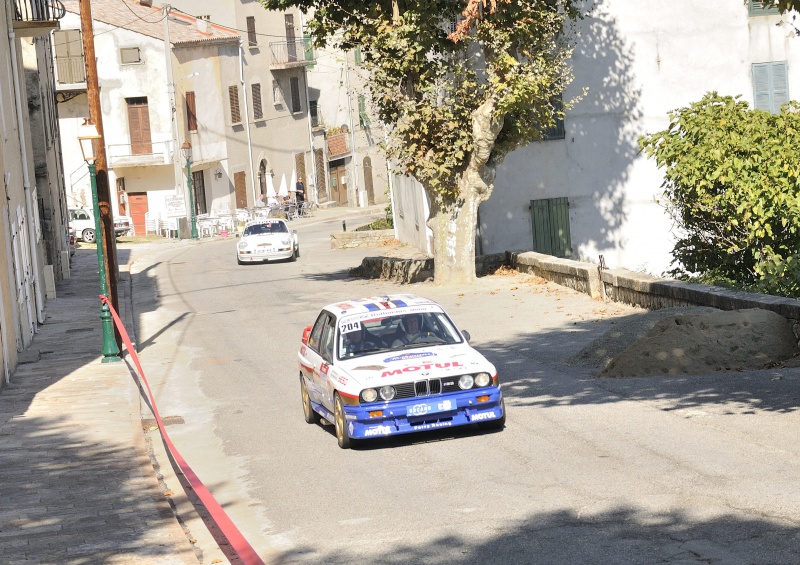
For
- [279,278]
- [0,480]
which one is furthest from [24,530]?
[279,278]

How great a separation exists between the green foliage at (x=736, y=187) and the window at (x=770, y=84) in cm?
991

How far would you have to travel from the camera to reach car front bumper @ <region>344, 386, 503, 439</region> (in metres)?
12.3

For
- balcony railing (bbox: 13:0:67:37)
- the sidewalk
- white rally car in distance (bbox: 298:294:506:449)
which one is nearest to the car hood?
white rally car in distance (bbox: 298:294:506:449)

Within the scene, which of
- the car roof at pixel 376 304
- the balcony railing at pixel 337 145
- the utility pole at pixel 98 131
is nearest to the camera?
the car roof at pixel 376 304

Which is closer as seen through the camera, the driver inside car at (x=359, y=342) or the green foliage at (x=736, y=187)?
the driver inside car at (x=359, y=342)

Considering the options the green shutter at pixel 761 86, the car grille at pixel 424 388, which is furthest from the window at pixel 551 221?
the car grille at pixel 424 388

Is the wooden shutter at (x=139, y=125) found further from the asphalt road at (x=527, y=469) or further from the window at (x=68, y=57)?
the asphalt road at (x=527, y=469)

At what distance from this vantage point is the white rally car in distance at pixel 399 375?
12.4 metres

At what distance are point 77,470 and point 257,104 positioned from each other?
5915 cm

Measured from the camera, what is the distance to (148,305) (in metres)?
31.4

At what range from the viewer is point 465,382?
1257 centimetres

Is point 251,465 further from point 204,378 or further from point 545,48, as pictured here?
point 545,48

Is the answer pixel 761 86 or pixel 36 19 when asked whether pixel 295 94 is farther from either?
pixel 761 86

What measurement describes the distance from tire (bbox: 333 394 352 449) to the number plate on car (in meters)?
0.73
